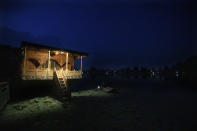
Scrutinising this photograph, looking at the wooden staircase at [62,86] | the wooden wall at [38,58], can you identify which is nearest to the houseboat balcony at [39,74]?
the wooden staircase at [62,86]

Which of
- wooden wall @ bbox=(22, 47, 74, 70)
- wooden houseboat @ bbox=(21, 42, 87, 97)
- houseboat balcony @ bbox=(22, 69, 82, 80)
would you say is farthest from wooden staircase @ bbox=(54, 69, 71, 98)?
wooden wall @ bbox=(22, 47, 74, 70)

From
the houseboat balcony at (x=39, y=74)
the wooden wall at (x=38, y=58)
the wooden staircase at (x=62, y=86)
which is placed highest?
the wooden wall at (x=38, y=58)

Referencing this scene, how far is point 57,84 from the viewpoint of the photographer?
569 inches

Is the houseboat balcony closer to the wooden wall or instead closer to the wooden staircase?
the wooden staircase

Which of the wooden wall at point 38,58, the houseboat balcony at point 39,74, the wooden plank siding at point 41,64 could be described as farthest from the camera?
the wooden wall at point 38,58

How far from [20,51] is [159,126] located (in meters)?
18.2

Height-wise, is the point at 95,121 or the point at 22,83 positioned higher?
the point at 22,83

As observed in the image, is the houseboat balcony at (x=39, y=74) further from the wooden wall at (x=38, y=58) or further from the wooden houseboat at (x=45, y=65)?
the wooden wall at (x=38, y=58)

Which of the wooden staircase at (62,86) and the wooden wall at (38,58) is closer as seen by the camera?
the wooden staircase at (62,86)

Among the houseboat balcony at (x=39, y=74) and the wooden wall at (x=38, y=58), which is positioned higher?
the wooden wall at (x=38, y=58)

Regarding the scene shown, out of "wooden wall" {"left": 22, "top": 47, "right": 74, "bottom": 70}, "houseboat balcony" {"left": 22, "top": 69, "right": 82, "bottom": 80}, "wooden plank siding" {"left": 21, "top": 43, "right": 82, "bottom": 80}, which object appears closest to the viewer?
"houseboat balcony" {"left": 22, "top": 69, "right": 82, "bottom": 80}

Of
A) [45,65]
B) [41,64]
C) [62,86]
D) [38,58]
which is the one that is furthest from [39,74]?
[45,65]

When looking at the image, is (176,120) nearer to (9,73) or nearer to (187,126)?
(187,126)

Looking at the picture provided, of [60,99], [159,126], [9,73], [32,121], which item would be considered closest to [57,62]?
[9,73]
